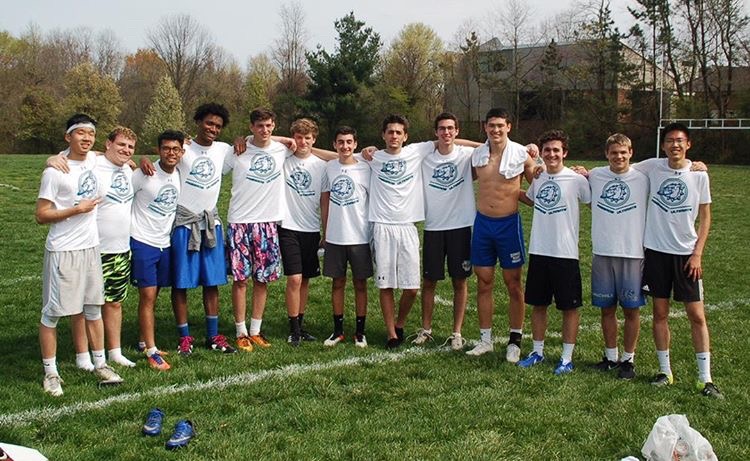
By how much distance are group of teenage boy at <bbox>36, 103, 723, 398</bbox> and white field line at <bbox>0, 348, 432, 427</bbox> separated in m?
0.34

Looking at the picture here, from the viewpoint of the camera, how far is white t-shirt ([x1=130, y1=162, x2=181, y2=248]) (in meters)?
5.30

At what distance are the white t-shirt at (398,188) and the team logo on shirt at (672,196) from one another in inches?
75.2

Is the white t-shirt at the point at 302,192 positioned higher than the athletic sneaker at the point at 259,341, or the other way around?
the white t-shirt at the point at 302,192

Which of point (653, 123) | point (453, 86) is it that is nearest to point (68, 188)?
point (653, 123)

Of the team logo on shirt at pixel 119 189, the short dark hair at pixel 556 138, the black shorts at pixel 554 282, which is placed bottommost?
the black shorts at pixel 554 282

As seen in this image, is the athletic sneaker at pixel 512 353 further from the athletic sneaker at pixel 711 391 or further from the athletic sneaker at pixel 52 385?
the athletic sneaker at pixel 52 385

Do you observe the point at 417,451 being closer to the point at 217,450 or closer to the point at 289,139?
the point at 217,450

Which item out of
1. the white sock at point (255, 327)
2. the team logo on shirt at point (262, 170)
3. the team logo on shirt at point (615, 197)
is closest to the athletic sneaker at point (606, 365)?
the team logo on shirt at point (615, 197)

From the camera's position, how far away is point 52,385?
465cm

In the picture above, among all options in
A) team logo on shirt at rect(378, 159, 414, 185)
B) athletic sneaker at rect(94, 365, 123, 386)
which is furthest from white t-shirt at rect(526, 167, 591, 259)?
athletic sneaker at rect(94, 365, 123, 386)

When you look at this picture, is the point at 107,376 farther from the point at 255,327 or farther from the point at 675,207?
the point at 675,207

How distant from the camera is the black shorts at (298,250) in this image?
234 inches

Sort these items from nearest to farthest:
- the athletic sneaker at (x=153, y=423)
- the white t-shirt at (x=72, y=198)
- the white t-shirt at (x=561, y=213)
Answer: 1. the athletic sneaker at (x=153, y=423)
2. the white t-shirt at (x=72, y=198)
3. the white t-shirt at (x=561, y=213)

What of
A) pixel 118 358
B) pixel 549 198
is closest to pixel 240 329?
pixel 118 358
